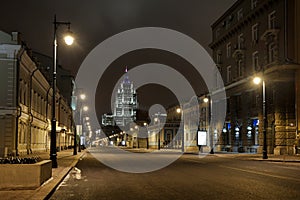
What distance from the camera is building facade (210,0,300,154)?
5194cm

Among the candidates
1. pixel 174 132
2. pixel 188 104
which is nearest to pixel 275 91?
pixel 188 104

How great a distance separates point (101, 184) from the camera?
58.8ft

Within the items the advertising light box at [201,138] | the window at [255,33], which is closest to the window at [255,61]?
the window at [255,33]

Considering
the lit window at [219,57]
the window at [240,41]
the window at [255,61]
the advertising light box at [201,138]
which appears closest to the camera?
the advertising light box at [201,138]

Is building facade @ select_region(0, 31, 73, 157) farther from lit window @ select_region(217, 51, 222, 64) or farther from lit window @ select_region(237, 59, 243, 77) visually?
lit window @ select_region(217, 51, 222, 64)

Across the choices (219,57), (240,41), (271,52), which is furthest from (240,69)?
(271,52)

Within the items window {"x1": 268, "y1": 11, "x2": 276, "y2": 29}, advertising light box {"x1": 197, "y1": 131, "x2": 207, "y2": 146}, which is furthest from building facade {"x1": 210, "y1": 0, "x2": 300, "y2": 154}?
advertising light box {"x1": 197, "y1": 131, "x2": 207, "y2": 146}

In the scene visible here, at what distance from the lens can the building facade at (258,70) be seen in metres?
51.9

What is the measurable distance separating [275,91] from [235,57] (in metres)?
17.6

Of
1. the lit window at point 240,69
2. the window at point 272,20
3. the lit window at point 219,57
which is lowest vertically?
the lit window at point 240,69

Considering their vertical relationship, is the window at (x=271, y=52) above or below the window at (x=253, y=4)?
below

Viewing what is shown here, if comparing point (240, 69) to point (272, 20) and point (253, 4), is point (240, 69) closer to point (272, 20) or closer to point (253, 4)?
point (253, 4)

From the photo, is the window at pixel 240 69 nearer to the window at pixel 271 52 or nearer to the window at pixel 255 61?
the window at pixel 255 61

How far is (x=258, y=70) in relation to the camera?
58781 millimetres
